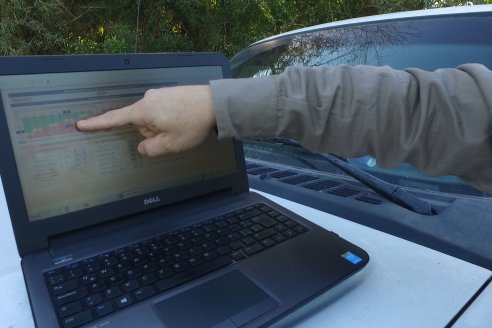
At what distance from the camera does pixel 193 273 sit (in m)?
0.79

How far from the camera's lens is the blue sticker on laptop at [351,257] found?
2.72 feet

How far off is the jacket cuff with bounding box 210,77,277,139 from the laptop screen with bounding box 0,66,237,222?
28cm

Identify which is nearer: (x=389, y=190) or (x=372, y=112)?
(x=372, y=112)

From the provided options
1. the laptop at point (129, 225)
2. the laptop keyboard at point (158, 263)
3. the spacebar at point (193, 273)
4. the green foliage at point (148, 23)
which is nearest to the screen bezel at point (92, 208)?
the laptop at point (129, 225)

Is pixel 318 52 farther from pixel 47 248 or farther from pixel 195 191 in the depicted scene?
pixel 47 248

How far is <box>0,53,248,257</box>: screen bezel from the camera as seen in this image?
84 cm

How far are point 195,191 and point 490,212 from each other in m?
0.73

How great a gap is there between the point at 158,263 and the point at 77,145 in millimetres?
323

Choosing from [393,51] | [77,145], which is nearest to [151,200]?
[77,145]

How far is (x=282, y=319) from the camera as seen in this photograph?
2.30 feet

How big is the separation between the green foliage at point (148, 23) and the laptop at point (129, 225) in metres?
3.47

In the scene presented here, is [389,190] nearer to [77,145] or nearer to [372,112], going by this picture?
[372,112]

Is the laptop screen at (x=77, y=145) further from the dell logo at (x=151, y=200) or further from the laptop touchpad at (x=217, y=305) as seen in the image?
the laptop touchpad at (x=217, y=305)

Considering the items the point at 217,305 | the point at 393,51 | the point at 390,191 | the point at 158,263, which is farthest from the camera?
the point at 393,51
